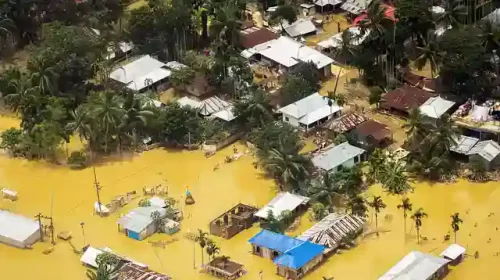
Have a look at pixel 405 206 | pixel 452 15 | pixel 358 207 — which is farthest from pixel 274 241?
pixel 452 15

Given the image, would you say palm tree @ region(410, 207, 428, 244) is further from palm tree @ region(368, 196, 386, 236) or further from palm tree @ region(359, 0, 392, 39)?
palm tree @ region(359, 0, 392, 39)

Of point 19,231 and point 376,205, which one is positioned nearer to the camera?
point 376,205

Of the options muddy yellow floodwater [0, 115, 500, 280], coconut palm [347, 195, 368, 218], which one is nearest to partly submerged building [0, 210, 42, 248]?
muddy yellow floodwater [0, 115, 500, 280]

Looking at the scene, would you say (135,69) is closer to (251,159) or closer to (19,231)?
(251,159)

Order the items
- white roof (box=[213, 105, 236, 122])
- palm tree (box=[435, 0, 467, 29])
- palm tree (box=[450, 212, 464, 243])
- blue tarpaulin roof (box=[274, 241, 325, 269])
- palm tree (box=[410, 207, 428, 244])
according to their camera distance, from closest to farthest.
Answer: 1. blue tarpaulin roof (box=[274, 241, 325, 269])
2. palm tree (box=[450, 212, 464, 243])
3. palm tree (box=[410, 207, 428, 244])
4. white roof (box=[213, 105, 236, 122])
5. palm tree (box=[435, 0, 467, 29])

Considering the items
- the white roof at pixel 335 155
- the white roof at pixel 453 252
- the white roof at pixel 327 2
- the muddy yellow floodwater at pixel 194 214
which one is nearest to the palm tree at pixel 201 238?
the muddy yellow floodwater at pixel 194 214
